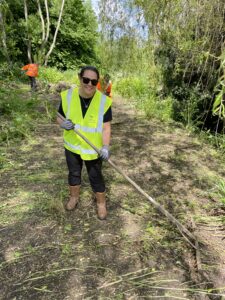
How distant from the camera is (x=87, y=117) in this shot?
2631mm

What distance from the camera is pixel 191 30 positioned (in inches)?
210

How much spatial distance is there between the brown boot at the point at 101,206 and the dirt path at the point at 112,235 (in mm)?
83

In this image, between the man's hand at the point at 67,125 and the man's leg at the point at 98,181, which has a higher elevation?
the man's hand at the point at 67,125

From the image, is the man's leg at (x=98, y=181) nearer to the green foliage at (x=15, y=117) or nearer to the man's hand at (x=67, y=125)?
the man's hand at (x=67, y=125)

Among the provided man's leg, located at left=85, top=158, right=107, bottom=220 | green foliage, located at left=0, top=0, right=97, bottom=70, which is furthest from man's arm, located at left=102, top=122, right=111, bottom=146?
green foliage, located at left=0, top=0, right=97, bottom=70

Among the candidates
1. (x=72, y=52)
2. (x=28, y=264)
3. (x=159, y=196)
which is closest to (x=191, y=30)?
(x=159, y=196)

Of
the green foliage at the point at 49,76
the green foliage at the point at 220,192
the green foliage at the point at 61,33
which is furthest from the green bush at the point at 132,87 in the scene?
the green foliage at the point at 61,33

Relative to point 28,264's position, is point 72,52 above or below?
above

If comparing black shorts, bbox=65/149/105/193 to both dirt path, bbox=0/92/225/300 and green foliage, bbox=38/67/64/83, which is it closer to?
dirt path, bbox=0/92/225/300

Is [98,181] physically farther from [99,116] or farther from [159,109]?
[159,109]

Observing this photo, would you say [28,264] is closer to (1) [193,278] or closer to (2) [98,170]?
(2) [98,170]

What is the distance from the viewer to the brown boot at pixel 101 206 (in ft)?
9.64

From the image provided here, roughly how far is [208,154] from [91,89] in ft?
10.2

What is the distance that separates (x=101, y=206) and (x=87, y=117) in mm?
924
